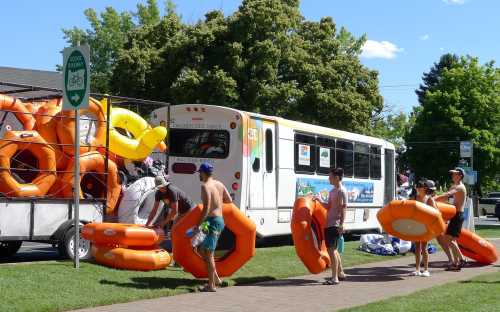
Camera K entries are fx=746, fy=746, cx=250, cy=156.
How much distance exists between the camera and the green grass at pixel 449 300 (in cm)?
956

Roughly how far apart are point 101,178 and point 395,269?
241 inches

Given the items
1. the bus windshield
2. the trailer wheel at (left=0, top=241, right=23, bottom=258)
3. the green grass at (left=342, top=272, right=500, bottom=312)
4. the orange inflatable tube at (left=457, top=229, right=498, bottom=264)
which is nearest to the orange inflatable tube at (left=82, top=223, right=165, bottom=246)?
the trailer wheel at (left=0, top=241, right=23, bottom=258)

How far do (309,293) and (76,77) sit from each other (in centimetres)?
507

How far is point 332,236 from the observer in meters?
12.4

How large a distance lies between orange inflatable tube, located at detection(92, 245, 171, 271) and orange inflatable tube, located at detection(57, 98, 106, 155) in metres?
2.35

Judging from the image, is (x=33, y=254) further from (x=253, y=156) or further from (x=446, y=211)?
(x=446, y=211)

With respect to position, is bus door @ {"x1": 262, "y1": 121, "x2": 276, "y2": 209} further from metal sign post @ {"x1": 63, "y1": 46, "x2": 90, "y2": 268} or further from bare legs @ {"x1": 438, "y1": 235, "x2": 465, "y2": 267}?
metal sign post @ {"x1": 63, "y1": 46, "x2": 90, "y2": 268}

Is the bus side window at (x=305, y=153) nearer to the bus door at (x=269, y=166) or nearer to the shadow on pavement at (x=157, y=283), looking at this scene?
the bus door at (x=269, y=166)

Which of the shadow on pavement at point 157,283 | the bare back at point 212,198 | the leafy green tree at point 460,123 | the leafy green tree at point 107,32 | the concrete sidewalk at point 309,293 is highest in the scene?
the leafy green tree at point 107,32

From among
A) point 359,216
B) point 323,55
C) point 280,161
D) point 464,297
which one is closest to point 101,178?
point 280,161

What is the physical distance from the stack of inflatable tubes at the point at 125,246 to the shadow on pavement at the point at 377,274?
3410 mm

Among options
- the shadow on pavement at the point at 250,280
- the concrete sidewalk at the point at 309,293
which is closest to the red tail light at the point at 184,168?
the concrete sidewalk at the point at 309,293

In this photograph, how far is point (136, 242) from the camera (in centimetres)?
1268

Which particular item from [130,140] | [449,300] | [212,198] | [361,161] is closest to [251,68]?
[361,161]
